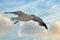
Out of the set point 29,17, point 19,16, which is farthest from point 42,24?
point 19,16

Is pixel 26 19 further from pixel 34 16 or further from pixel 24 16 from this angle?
pixel 34 16

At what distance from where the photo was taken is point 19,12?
11.3 metres

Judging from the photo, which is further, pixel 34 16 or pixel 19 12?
pixel 34 16

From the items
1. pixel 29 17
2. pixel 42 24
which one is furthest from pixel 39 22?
pixel 29 17

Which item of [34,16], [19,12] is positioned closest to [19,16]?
[19,12]

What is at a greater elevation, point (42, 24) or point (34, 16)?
point (34, 16)

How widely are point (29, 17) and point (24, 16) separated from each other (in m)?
0.42

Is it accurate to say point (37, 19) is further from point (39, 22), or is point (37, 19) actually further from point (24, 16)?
point (24, 16)

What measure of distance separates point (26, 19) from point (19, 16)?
0.61 meters

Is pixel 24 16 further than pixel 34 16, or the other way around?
pixel 34 16

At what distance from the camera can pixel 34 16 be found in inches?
480

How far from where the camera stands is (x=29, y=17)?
11422mm

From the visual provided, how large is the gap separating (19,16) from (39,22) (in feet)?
5.93

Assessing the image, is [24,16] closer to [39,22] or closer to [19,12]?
[19,12]
